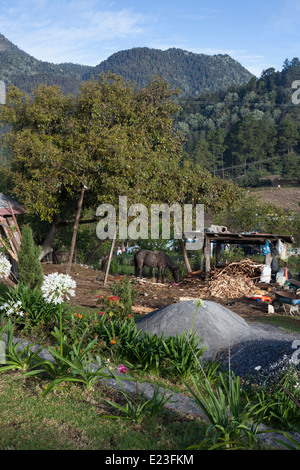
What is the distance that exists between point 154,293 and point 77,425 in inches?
442

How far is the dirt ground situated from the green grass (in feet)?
22.3

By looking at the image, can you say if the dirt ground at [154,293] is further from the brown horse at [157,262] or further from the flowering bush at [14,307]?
the flowering bush at [14,307]

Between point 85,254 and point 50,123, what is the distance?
8.62 m

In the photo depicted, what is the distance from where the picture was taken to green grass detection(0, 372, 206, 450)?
3.99m

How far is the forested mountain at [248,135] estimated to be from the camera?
8119 cm

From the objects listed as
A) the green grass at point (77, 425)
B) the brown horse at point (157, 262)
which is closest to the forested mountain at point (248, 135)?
the brown horse at point (157, 262)

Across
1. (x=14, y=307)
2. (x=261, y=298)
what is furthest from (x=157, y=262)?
(x=14, y=307)

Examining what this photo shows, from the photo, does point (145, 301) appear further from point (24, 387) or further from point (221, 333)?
point (24, 387)

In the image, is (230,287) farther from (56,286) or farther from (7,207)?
(56,286)

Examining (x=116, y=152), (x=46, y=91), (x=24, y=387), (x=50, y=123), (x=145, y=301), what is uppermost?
(x=46, y=91)

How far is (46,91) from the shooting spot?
18188 mm

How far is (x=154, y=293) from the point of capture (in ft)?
51.0

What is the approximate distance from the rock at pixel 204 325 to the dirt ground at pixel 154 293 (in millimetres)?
2900

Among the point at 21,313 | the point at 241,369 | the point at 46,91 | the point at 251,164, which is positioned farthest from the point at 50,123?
the point at 251,164
